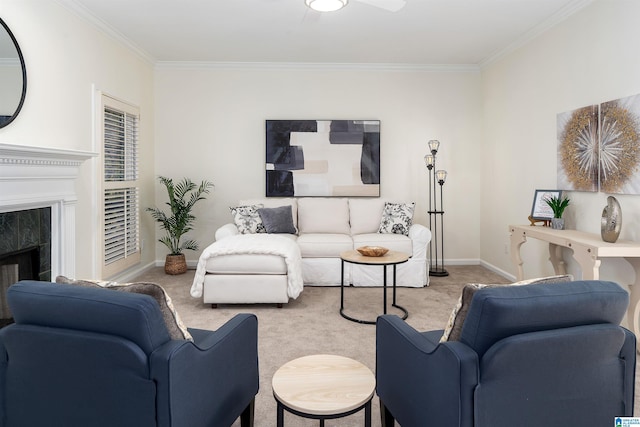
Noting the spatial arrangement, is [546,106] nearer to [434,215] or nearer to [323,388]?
[434,215]

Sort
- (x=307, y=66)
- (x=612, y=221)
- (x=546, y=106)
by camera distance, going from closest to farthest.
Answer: (x=612, y=221) → (x=546, y=106) → (x=307, y=66)

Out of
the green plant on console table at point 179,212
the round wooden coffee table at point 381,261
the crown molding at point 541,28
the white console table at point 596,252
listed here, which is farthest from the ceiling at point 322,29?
the round wooden coffee table at point 381,261

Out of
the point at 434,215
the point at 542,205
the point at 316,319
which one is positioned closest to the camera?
the point at 316,319

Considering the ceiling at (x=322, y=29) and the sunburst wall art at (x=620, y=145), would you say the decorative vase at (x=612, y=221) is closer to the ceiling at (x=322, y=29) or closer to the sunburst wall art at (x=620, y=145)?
the sunburst wall art at (x=620, y=145)

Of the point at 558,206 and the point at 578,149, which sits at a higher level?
the point at 578,149

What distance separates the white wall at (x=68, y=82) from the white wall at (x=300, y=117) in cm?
88

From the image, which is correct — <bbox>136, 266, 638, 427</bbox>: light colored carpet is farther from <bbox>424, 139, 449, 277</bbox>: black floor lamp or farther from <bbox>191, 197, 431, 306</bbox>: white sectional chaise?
<bbox>424, 139, 449, 277</bbox>: black floor lamp

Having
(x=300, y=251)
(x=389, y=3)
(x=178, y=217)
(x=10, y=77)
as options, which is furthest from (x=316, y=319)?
(x=10, y=77)

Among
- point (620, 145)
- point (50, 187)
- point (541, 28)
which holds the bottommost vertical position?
point (50, 187)

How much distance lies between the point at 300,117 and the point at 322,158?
0.64 meters

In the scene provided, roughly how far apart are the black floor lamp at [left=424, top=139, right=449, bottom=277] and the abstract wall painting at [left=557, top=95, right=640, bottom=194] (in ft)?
5.28

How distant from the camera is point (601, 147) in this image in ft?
10.8

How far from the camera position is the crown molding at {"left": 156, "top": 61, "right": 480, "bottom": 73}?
542cm

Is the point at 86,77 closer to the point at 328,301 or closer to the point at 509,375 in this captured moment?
the point at 328,301
